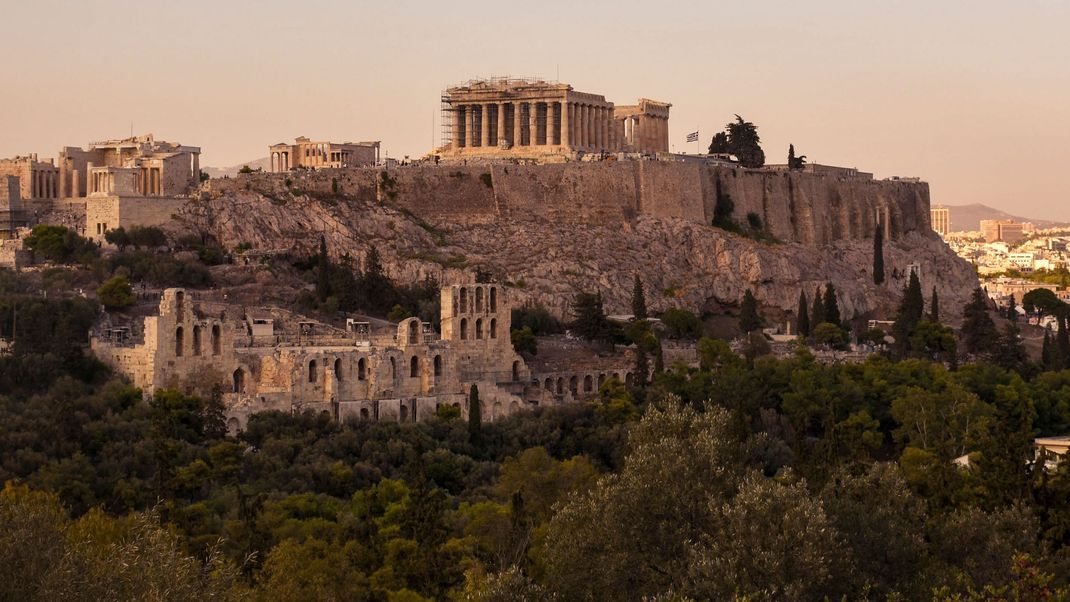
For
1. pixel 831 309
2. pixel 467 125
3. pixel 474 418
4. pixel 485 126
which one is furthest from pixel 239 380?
pixel 467 125

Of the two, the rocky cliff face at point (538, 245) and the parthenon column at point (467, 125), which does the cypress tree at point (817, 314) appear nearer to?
the rocky cliff face at point (538, 245)

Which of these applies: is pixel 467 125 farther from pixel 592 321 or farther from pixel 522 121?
pixel 592 321

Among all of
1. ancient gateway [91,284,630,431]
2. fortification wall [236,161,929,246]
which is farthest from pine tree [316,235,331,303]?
fortification wall [236,161,929,246]

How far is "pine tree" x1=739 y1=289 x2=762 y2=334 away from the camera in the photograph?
69938 mm

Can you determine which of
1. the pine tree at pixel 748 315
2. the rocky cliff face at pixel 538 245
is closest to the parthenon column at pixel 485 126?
the rocky cliff face at pixel 538 245

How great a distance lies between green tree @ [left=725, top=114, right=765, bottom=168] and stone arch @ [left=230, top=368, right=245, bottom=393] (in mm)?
40507

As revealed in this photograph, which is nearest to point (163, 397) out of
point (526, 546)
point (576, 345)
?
point (526, 546)

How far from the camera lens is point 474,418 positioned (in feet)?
169

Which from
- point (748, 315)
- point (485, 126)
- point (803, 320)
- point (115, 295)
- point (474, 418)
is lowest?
point (474, 418)

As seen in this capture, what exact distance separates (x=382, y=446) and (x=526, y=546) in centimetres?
1134

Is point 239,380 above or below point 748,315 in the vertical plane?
below

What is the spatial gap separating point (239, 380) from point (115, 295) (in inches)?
258

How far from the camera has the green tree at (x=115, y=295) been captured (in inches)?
2188

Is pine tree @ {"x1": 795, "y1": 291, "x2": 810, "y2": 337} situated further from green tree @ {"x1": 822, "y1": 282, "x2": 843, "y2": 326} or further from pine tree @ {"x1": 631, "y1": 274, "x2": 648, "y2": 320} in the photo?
pine tree @ {"x1": 631, "y1": 274, "x2": 648, "y2": 320}
